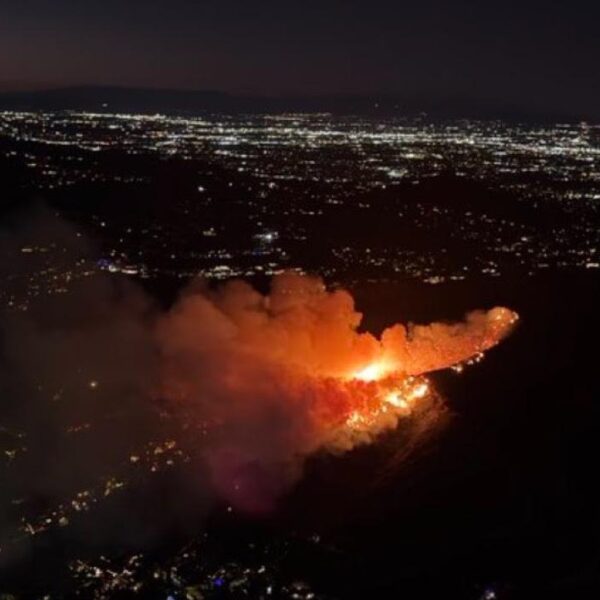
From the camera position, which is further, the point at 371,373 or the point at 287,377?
the point at 371,373

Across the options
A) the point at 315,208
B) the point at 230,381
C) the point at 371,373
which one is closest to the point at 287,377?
the point at 230,381

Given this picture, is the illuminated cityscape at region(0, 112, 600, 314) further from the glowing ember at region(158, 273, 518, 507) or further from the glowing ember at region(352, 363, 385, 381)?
the glowing ember at region(352, 363, 385, 381)

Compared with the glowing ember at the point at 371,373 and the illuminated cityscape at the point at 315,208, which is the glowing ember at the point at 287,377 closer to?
the glowing ember at the point at 371,373

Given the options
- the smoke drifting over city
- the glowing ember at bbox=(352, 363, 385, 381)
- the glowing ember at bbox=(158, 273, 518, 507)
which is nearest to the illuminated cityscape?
the smoke drifting over city

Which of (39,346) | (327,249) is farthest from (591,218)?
(39,346)

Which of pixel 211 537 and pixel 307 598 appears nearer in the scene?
pixel 307 598

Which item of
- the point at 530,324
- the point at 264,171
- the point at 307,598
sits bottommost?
the point at 307,598

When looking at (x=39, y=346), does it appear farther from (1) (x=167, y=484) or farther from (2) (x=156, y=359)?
(1) (x=167, y=484)

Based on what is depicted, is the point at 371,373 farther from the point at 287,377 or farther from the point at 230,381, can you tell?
the point at 230,381

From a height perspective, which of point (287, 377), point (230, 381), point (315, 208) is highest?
point (315, 208)
